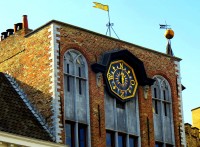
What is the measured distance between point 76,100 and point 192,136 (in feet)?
36.1

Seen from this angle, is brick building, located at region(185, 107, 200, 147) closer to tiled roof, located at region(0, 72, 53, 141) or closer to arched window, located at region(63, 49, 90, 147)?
arched window, located at region(63, 49, 90, 147)

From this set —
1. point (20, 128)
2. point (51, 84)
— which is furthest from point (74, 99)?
point (20, 128)

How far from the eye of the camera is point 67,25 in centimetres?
3912

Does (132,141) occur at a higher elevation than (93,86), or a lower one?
lower

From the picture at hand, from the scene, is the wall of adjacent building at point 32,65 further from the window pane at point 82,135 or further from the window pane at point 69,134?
the window pane at point 82,135

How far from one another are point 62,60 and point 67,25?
6.11 feet

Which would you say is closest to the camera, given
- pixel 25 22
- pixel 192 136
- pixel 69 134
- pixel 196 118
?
pixel 69 134

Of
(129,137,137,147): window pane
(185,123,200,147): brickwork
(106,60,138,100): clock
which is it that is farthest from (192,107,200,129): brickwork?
(129,137,137,147): window pane

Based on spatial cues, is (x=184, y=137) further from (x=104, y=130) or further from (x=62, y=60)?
(x=62, y=60)

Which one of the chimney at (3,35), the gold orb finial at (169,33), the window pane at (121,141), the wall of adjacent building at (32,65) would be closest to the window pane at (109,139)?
the window pane at (121,141)

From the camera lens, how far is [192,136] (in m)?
47.0

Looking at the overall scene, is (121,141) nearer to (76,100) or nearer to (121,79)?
(121,79)

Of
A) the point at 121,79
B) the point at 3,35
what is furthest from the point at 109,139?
the point at 3,35

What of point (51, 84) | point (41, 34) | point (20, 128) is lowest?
point (20, 128)
